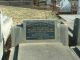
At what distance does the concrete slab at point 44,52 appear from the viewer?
6168mm

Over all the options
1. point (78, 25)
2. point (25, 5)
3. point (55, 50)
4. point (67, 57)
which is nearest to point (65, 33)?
point (78, 25)

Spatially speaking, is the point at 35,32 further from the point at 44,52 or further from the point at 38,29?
the point at 44,52

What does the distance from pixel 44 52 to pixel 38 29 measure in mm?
1046

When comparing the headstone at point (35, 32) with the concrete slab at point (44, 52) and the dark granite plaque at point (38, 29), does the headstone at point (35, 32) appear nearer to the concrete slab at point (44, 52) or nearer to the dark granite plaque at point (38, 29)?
the dark granite plaque at point (38, 29)

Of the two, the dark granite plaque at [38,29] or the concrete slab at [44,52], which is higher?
the dark granite plaque at [38,29]

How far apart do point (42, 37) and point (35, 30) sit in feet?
0.93

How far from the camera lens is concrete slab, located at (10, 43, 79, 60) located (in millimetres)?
6168

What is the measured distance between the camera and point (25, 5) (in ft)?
69.3

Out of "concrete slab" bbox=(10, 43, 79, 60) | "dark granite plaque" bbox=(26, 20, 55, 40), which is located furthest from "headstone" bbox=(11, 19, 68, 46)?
"concrete slab" bbox=(10, 43, 79, 60)

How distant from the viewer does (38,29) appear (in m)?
7.42

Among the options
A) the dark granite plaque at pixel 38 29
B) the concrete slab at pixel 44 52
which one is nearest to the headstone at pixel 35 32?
the dark granite plaque at pixel 38 29

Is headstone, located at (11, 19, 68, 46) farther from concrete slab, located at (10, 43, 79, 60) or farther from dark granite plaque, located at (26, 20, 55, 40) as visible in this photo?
concrete slab, located at (10, 43, 79, 60)

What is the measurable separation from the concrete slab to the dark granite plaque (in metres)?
0.29

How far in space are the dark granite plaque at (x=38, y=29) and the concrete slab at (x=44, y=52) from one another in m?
0.29
